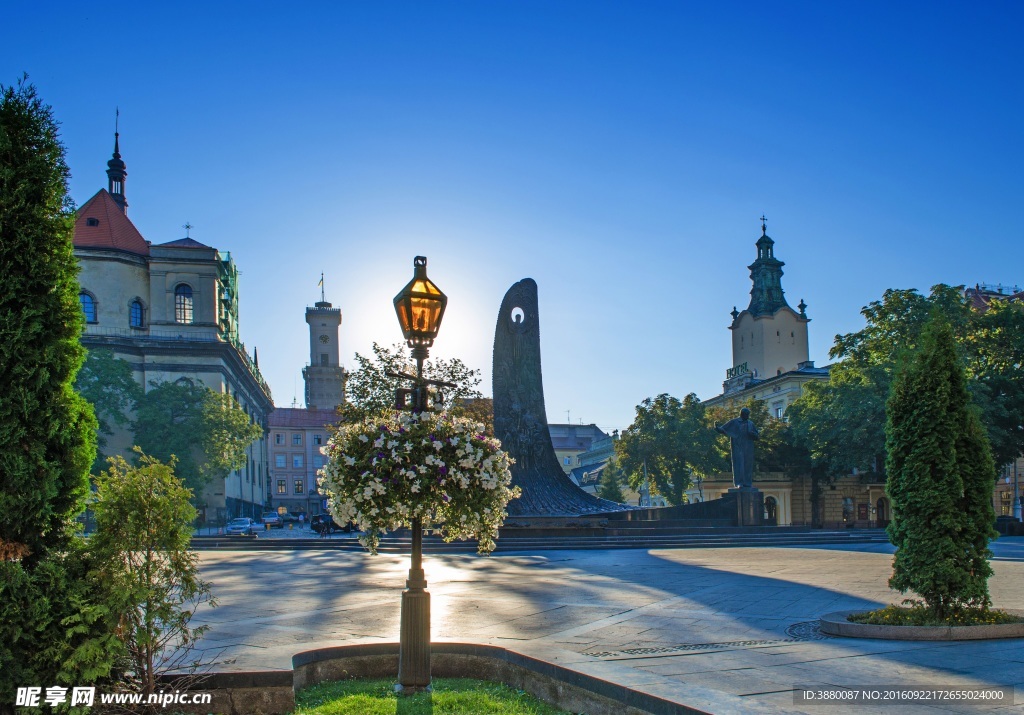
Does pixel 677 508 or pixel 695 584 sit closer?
pixel 695 584

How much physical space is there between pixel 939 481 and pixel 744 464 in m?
23.6

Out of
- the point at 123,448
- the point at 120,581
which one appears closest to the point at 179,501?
the point at 120,581

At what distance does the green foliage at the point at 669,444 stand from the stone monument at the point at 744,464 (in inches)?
1020

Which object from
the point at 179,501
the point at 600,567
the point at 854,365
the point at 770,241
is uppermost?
the point at 770,241

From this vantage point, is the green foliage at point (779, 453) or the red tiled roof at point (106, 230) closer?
the green foliage at point (779, 453)

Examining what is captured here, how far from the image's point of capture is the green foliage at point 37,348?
5.73 meters

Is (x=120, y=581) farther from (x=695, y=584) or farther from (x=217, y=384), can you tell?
(x=217, y=384)

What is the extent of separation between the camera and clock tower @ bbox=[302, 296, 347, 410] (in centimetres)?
13362

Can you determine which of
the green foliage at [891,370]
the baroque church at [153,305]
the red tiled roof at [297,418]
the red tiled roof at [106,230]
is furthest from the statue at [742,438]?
the red tiled roof at [297,418]

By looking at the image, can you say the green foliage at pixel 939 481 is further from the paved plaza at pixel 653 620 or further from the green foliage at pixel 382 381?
the green foliage at pixel 382 381

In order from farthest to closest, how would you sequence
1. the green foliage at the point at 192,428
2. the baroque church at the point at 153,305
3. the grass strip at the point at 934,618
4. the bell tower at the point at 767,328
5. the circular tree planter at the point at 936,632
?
the bell tower at the point at 767,328, the baroque church at the point at 153,305, the green foliage at the point at 192,428, the grass strip at the point at 934,618, the circular tree planter at the point at 936,632

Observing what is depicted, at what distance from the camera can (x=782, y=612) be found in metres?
10.9

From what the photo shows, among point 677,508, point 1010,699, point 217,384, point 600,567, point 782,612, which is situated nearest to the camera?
point 1010,699

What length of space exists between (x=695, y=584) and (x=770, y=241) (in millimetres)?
85717
